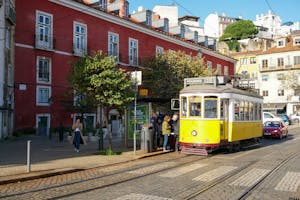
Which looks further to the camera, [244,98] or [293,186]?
[244,98]

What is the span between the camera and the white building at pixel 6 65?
26500 millimetres

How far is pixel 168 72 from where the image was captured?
120 feet

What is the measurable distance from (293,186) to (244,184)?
3.93 ft

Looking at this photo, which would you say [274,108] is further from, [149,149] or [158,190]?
[158,190]

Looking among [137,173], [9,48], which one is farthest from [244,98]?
[9,48]

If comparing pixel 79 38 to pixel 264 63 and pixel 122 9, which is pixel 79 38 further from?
pixel 264 63

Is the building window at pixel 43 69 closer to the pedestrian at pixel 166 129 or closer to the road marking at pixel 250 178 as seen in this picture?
the pedestrian at pixel 166 129

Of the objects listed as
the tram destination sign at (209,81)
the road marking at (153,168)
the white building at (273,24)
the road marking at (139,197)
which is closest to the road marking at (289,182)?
the road marking at (139,197)

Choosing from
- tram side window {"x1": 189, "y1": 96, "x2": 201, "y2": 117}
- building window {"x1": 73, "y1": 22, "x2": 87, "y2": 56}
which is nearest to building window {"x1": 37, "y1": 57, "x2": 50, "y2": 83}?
building window {"x1": 73, "y1": 22, "x2": 87, "y2": 56}

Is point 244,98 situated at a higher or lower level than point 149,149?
higher

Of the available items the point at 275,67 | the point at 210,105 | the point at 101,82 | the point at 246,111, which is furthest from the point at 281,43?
the point at 101,82

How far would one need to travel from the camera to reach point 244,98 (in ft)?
65.2

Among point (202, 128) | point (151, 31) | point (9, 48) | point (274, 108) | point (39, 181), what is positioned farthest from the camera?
point (274, 108)

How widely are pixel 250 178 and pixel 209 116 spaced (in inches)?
237
